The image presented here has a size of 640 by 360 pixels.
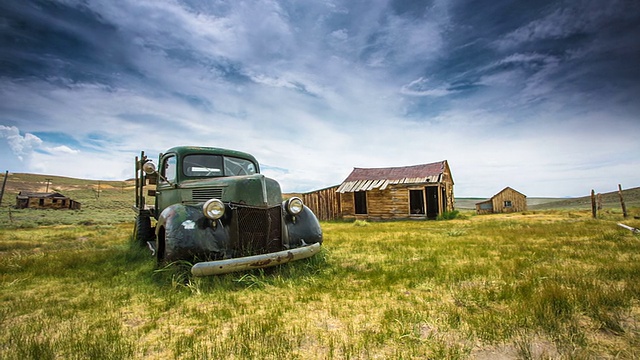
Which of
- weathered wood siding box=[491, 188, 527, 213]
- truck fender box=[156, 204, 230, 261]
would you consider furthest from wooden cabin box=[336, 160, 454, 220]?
truck fender box=[156, 204, 230, 261]

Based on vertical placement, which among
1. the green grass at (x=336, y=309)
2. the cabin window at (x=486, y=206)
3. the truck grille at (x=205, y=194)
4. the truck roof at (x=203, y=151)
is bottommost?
the green grass at (x=336, y=309)

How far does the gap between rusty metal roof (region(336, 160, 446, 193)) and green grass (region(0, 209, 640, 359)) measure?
14746mm

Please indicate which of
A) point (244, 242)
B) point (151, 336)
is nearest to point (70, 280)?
point (244, 242)

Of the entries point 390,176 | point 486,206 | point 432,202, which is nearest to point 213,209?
point 390,176

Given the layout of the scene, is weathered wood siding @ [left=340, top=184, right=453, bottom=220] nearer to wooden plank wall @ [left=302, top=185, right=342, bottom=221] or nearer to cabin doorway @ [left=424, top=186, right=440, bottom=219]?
wooden plank wall @ [left=302, top=185, right=342, bottom=221]

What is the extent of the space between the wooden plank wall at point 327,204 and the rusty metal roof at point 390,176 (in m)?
0.68

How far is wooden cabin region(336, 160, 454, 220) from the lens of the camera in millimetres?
19859

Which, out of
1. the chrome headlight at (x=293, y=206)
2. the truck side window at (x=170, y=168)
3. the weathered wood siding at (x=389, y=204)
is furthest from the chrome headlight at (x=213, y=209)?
the weathered wood siding at (x=389, y=204)

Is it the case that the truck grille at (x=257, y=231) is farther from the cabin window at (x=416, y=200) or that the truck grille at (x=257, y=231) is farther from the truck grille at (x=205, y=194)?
the cabin window at (x=416, y=200)

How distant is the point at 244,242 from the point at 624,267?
226 inches

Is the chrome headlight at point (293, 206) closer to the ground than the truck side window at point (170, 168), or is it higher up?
closer to the ground

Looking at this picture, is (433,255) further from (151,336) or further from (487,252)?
(151,336)

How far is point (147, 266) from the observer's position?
5508 mm

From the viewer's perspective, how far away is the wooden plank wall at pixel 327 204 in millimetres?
21828
